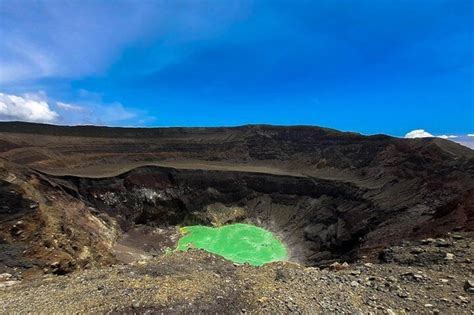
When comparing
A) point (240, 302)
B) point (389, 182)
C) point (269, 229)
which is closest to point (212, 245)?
point (269, 229)

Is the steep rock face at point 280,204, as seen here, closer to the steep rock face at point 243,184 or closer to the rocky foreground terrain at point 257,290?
the steep rock face at point 243,184

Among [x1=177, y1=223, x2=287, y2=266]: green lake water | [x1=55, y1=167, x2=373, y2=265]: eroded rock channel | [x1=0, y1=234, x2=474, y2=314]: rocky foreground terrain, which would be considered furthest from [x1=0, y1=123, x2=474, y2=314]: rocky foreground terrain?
[x1=177, y1=223, x2=287, y2=266]: green lake water

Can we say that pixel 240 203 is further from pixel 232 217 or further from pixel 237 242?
pixel 237 242

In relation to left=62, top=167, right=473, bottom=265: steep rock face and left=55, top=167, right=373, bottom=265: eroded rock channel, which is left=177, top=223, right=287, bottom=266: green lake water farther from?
left=62, top=167, right=473, bottom=265: steep rock face

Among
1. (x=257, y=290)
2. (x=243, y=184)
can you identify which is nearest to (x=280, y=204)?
(x=243, y=184)

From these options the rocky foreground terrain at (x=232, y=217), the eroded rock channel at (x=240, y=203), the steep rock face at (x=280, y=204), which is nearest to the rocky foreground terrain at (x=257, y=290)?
the rocky foreground terrain at (x=232, y=217)

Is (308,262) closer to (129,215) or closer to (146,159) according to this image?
(129,215)
